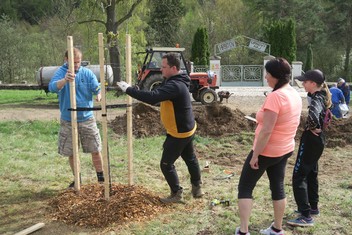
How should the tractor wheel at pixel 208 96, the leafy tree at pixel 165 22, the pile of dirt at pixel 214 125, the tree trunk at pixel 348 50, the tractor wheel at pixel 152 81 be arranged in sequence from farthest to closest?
the leafy tree at pixel 165 22, the tree trunk at pixel 348 50, the tractor wheel at pixel 208 96, the tractor wheel at pixel 152 81, the pile of dirt at pixel 214 125

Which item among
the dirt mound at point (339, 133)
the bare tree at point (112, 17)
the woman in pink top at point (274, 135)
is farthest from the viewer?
the bare tree at point (112, 17)

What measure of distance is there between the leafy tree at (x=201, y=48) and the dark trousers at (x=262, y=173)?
917 inches

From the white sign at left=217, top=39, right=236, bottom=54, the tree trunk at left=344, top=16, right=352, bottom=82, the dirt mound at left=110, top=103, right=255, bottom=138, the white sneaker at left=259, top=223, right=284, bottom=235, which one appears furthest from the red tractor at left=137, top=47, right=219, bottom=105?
the tree trunk at left=344, top=16, right=352, bottom=82

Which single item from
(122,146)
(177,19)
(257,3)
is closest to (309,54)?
(257,3)

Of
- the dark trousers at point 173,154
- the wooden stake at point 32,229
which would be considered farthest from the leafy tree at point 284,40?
the wooden stake at point 32,229

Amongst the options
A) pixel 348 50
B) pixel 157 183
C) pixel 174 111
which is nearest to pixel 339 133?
pixel 157 183

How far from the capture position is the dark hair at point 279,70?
3.51 metres

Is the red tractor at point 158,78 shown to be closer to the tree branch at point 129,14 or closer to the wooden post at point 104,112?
the tree branch at point 129,14

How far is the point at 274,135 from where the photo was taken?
3533 mm

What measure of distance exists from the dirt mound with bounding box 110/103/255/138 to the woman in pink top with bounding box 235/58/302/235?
5606 mm

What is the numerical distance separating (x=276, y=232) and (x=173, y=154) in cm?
137

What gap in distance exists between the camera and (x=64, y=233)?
4070 mm

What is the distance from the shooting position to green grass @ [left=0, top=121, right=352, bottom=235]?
424cm

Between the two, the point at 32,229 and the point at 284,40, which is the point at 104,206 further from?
the point at 284,40
